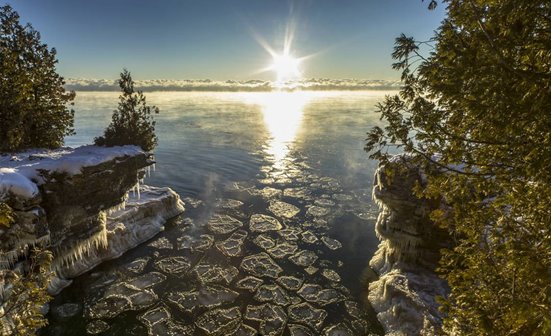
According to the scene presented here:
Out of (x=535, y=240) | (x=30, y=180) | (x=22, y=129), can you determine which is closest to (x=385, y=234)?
(x=535, y=240)

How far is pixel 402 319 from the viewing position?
13.9 meters

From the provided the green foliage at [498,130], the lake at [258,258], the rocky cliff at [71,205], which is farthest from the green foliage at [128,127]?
the green foliage at [498,130]

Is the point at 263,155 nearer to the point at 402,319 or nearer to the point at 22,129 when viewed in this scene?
the point at 22,129

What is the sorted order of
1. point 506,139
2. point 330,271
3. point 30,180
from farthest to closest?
point 330,271 < point 30,180 < point 506,139

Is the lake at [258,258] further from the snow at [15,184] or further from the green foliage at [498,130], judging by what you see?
the green foliage at [498,130]

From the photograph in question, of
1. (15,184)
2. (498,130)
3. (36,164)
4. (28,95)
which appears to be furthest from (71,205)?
(498,130)

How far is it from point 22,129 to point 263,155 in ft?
121

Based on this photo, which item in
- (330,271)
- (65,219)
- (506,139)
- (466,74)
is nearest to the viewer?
(466,74)

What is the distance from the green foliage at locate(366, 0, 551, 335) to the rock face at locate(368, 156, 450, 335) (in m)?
8.40

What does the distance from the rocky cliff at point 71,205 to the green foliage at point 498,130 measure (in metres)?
14.3

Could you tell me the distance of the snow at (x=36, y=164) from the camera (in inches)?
498

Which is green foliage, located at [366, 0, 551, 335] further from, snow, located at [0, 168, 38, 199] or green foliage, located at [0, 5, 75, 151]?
green foliage, located at [0, 5, 75, 151]

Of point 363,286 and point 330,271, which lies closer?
point 363,286

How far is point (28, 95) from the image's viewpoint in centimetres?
1731
